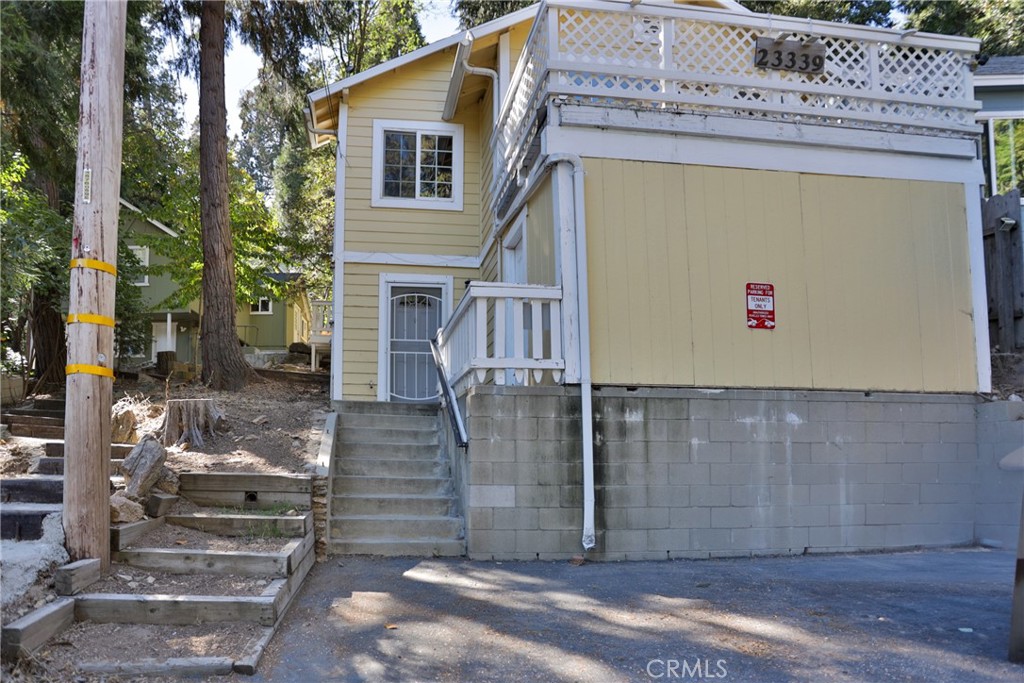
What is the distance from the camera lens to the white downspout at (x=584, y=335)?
6.23 metres

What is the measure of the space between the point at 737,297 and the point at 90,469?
532cm

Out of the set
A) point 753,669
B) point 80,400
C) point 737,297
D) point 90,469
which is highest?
point 737,297

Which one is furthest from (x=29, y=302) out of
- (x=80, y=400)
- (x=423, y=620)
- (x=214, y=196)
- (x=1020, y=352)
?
(x=1020, y=352)

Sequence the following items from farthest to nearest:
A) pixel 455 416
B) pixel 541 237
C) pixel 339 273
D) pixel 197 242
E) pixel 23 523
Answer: pixel 197 242, pixel 339 273, pixel 541 237, pixel 455 416, pixel 23 523

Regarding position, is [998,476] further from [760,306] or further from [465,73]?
[465,73]

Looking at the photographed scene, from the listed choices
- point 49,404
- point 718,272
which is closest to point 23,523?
point 718,272

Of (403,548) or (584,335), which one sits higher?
(584,335)

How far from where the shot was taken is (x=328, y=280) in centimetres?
2648

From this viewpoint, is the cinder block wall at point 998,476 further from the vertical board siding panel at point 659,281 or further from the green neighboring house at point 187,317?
the green neighboring house at point 187,317

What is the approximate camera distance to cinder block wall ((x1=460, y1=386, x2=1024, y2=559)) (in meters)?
6.25

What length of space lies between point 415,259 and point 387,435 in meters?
3.56

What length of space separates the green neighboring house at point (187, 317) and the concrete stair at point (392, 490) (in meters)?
10.6

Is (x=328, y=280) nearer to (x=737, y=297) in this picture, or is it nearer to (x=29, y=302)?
(x=29, y=302)

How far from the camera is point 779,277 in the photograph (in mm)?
7176
